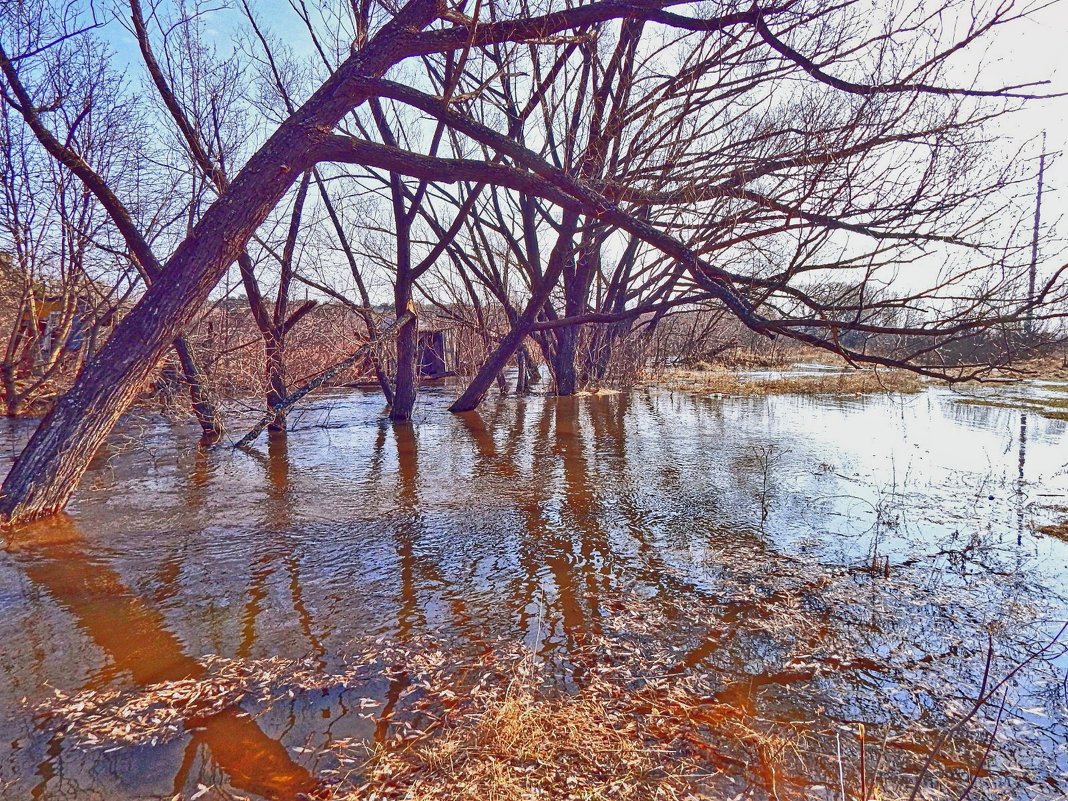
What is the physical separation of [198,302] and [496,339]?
1170cm

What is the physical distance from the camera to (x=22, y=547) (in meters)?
4.74

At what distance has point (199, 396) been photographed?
9.51 metres

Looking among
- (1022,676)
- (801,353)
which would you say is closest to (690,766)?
(1022,676)

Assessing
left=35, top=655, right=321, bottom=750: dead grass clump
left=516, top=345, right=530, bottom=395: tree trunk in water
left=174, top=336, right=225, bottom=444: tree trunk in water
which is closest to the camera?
left=35, top=655, right=321, bottom=750: dead grass clump

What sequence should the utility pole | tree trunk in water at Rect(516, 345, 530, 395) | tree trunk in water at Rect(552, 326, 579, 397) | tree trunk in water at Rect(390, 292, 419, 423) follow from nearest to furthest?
the utility pole < tree trunk in water at Rect(390, 292, 419, 423) < tree trunk in water at Rect(552, 326, 579, 397) < tree trunk in water at Rect(516, 345, 530, 395)

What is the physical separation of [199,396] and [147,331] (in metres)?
4.76

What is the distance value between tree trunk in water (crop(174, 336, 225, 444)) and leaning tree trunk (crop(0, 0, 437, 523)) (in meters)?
3.46

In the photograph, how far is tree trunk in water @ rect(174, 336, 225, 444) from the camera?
9.02 m

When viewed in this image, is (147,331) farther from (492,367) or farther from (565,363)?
(565,363)

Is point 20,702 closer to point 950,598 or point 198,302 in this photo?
point 198,302

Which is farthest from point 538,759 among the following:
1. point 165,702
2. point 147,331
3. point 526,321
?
point 526,321

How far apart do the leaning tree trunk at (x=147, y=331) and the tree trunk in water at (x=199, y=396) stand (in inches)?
136

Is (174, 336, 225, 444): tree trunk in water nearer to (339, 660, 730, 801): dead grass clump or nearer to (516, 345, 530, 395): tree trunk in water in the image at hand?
(339, 660, 730, 801): dead grass clump

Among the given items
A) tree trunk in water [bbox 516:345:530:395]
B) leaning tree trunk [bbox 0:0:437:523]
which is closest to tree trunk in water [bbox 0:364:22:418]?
leaning tree trunk [bbox 0:0:437:523]
